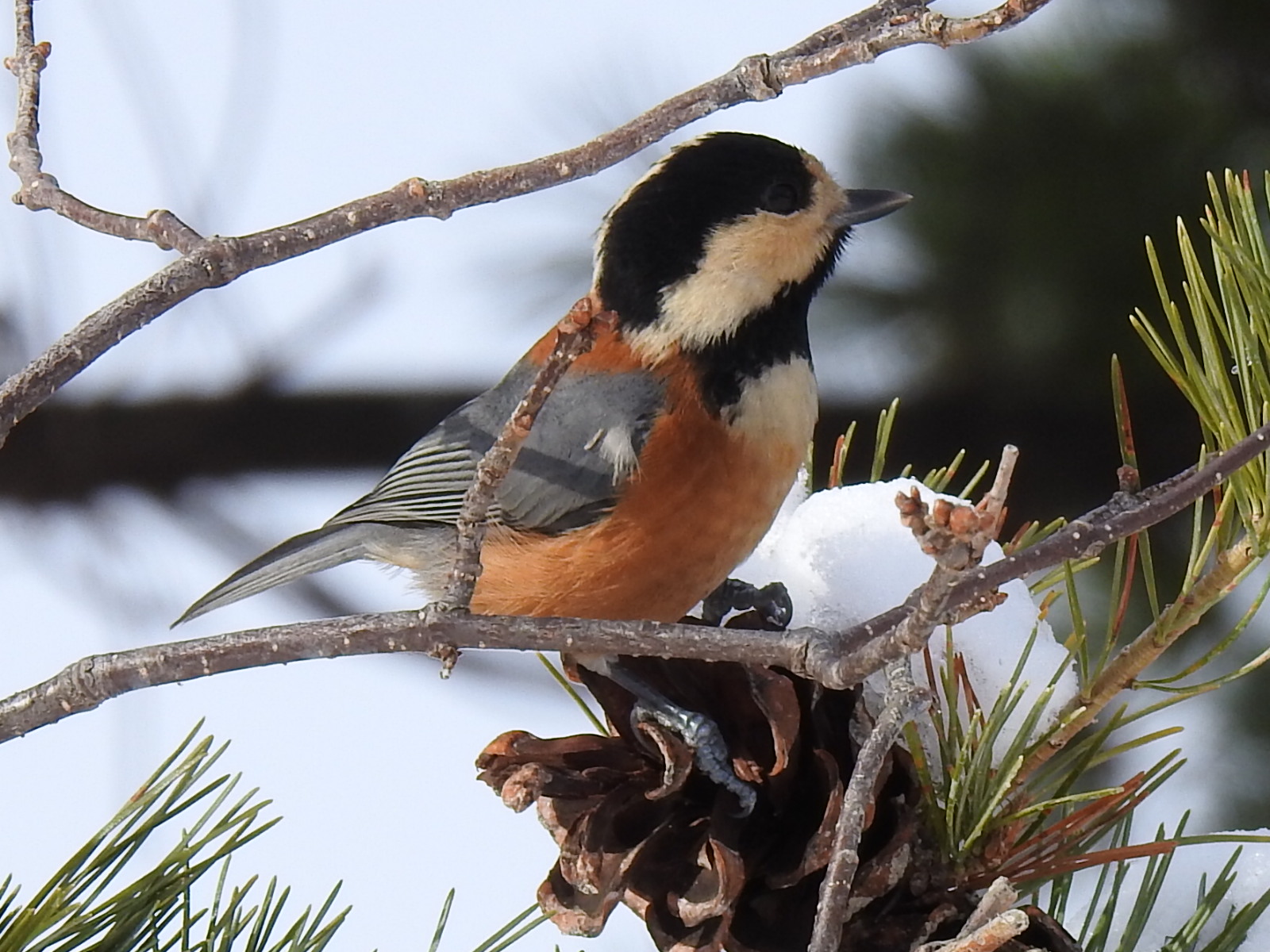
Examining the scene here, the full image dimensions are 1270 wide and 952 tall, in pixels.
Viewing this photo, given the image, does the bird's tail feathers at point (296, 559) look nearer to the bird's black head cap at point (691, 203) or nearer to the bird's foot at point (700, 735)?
the bird's black head cap at point (691, 203)

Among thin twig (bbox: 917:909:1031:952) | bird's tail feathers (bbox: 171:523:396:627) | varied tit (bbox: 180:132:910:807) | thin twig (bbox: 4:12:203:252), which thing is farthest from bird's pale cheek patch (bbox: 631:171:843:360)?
thin twig (bbox: 917:909:1031:952)

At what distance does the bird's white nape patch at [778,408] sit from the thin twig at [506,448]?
66 centimetres

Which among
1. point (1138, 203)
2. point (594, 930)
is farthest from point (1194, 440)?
point (594, 930)

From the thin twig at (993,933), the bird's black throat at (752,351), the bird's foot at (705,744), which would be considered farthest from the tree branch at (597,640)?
the bird's black throat at (752,351)

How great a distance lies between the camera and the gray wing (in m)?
1.49

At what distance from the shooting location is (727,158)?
5.15 feet

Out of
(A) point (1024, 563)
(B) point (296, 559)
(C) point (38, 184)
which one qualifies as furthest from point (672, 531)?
(A) point (1024, 563)

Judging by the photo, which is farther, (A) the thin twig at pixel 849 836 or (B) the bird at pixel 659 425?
(B) the bird at pixel 659 425

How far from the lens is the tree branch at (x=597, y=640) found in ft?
2.30

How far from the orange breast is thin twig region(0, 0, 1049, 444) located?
0.48 metres

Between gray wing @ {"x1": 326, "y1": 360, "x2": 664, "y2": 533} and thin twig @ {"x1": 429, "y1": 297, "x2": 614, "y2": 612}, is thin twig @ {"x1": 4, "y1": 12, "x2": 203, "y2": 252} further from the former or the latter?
gray wing @ {"x1": 326, "y1": 360, "x2": 664, "y2": 533}

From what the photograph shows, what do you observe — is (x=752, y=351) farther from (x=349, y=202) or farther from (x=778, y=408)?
(x=349, y=202)

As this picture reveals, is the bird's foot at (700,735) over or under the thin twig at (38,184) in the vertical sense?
under

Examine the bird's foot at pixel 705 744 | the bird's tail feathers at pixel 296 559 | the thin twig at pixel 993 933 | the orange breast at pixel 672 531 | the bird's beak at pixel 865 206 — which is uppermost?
the bird's beak at pixel 865 206
